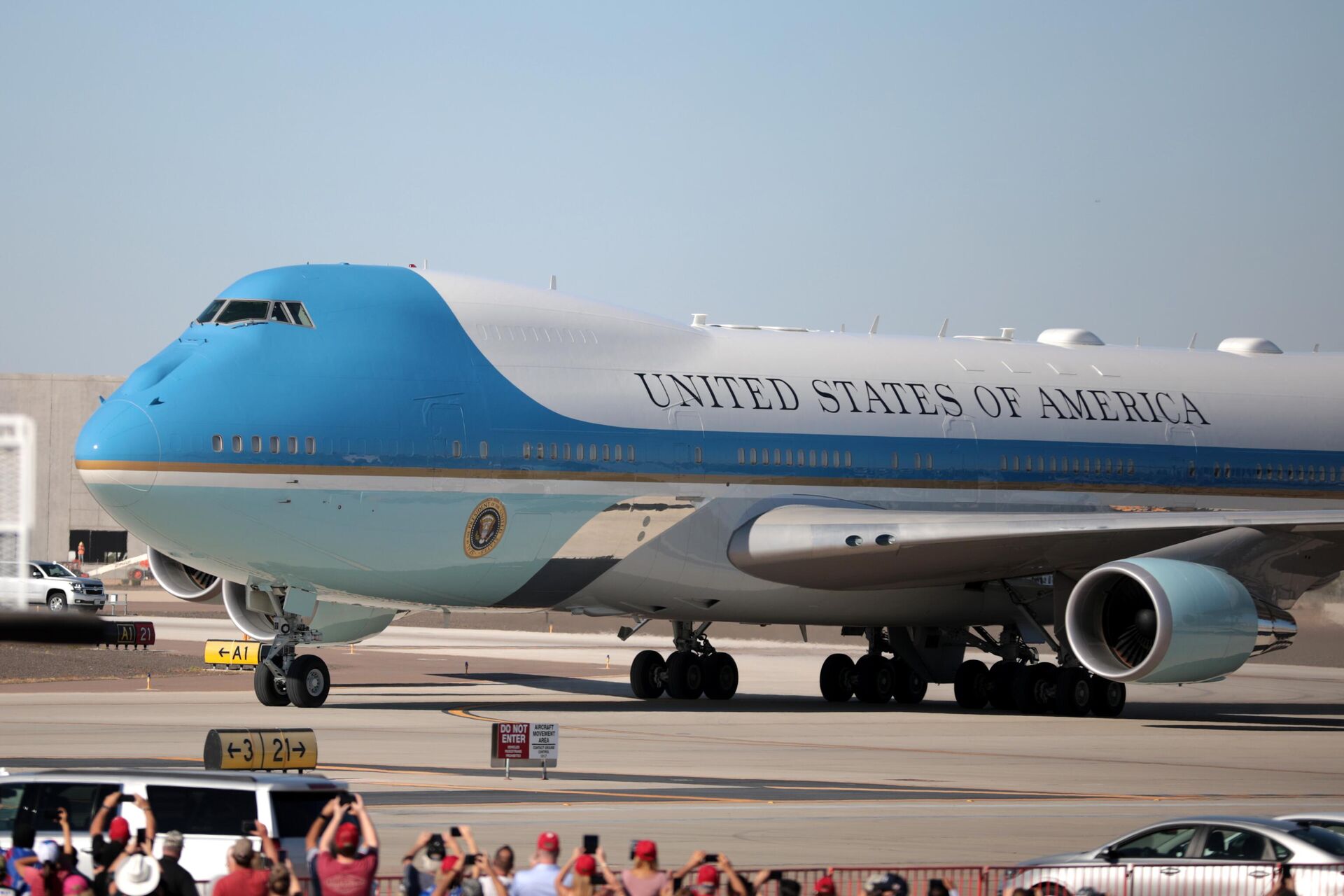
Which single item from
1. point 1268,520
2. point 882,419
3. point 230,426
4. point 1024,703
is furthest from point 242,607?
point 1268,520

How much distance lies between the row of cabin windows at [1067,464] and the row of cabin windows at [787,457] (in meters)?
3.56

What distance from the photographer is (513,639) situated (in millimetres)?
62812

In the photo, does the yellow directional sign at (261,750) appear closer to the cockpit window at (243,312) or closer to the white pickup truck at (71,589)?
the cockpit window at (243,312)

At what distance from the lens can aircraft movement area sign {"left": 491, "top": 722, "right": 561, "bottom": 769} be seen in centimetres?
2312

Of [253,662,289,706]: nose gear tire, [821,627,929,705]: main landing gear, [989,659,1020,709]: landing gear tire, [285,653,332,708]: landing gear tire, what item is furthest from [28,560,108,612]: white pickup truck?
[989,659,1020,709]: landing gear tire

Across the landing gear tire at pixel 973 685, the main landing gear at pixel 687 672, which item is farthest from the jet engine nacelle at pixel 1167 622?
the main landing gear at pixel 687 672

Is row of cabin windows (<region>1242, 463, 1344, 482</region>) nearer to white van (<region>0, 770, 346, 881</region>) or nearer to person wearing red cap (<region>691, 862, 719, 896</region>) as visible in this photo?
white van (<region>0, 770, 346, 881</region>)

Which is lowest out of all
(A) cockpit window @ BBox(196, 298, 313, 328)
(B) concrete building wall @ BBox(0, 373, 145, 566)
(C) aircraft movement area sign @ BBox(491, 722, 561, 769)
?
(C) aircraft movement area sign @ BBox(491, 722, 561, 769)

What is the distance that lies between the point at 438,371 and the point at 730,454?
554 cm

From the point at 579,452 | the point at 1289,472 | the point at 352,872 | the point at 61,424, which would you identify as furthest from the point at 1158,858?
the point at 61,424

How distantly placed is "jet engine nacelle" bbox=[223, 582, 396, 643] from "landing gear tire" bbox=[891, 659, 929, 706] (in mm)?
10119

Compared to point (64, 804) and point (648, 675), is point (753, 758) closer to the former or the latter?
point (648, 675)

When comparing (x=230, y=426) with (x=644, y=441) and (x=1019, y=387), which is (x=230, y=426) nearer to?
(x=644, y=441)

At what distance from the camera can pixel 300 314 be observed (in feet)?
99.4
